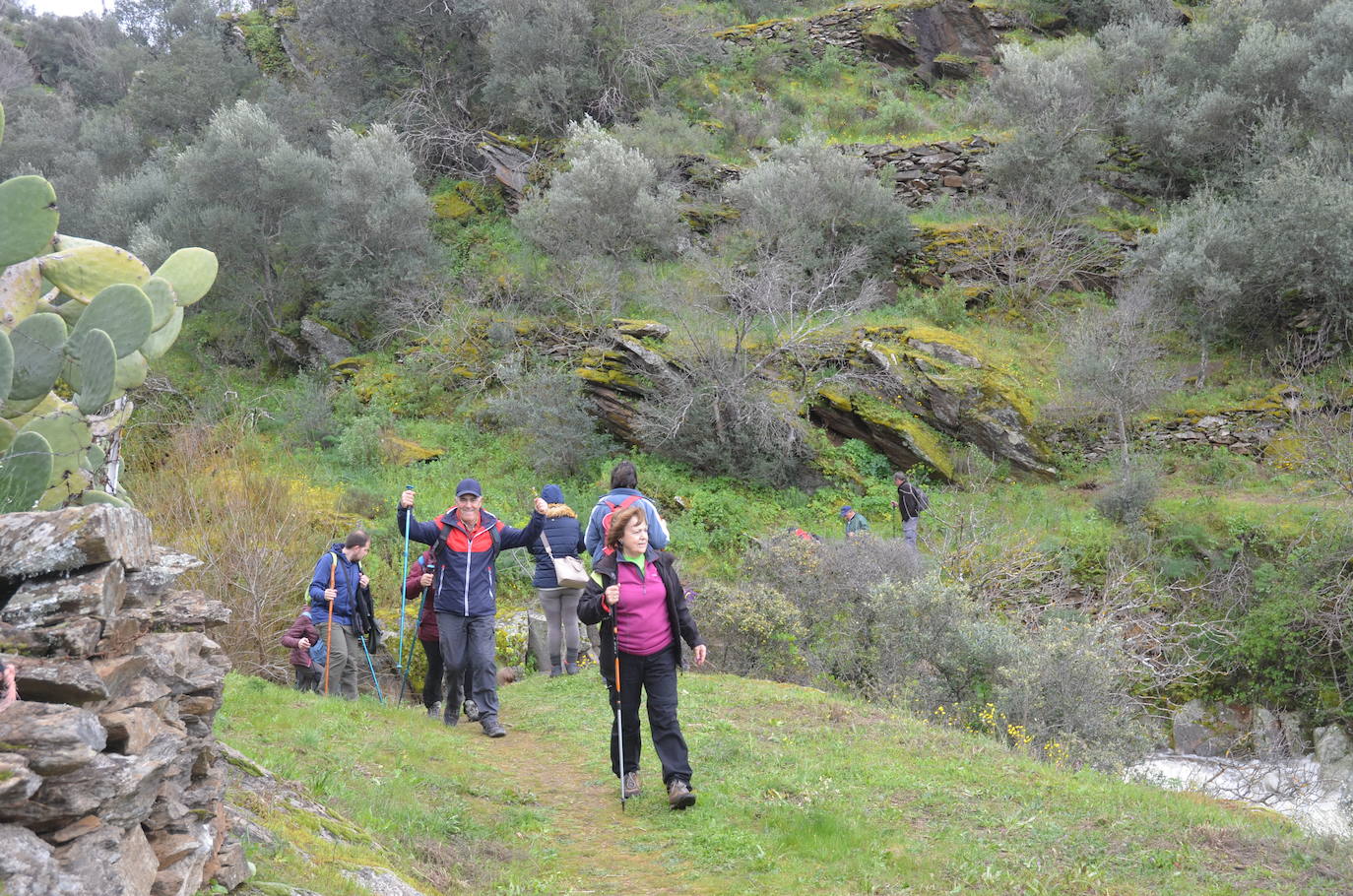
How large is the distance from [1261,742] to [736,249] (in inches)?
603

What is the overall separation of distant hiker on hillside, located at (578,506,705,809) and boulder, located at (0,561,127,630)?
122 inches

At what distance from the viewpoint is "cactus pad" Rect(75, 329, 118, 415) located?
180 inches

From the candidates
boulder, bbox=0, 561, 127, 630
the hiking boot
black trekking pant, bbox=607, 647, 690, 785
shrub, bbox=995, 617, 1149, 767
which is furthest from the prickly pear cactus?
shrub, bbox=995, 617, 1149, 767

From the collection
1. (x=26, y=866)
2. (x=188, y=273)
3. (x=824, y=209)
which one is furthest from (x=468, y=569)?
(x=824, y=209)

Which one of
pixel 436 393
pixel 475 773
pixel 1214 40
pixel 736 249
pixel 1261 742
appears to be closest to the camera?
pixel 475 773

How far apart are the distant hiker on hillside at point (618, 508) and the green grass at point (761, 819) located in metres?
1.65

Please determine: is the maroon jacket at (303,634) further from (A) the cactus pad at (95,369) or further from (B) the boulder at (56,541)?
(B) the boulder at (56,541)

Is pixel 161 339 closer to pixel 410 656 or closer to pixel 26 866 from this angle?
pixel 26 866

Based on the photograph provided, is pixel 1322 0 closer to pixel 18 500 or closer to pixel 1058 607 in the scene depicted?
pixel 1058 607

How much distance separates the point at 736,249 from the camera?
2320 centimetres

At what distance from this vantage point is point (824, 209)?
76.6 ft

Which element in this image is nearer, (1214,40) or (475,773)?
(475,773)

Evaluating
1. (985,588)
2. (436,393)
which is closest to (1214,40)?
(985,588)

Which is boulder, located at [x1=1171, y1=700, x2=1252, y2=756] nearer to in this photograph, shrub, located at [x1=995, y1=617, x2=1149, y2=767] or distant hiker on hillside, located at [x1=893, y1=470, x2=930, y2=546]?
distant hiker on hillside, located at [x1=893, y1=470, x2=930, y2=546]
